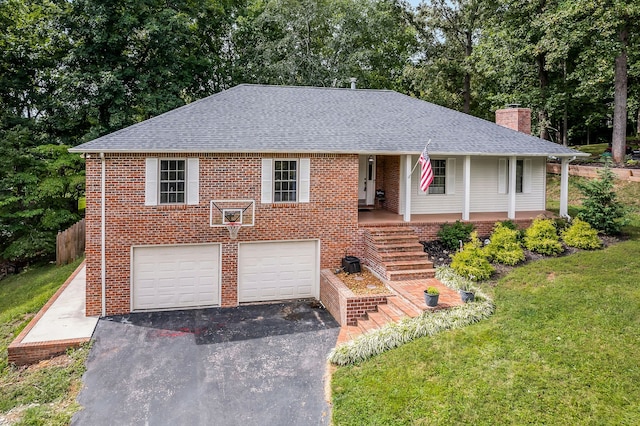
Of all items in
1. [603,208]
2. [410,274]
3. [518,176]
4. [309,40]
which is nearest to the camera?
[410,274]

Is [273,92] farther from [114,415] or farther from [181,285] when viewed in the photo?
[114,415]

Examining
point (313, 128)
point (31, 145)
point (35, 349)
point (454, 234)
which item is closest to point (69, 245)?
point (31, 145)

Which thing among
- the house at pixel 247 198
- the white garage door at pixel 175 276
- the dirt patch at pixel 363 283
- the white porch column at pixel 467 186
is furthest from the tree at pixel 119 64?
the white porch column at pixel 467 186

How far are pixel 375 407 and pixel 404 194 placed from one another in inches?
333

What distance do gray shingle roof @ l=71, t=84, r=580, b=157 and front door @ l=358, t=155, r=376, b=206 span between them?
159cm

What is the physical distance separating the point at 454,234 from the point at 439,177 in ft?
8.37

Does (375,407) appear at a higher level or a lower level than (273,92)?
lower

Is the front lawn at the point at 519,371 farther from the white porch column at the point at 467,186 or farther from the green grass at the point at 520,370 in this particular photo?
the white porch column at the point at 467,186

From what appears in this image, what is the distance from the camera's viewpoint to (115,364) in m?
8.07

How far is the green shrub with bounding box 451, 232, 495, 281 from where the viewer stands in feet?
33.9

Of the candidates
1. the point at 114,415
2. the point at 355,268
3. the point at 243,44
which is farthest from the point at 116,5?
the point at 114,415

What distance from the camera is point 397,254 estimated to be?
11.3 m

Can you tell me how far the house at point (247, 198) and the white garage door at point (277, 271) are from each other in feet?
0.09

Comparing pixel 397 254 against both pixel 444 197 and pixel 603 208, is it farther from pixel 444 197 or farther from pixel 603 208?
pixel 603 208
